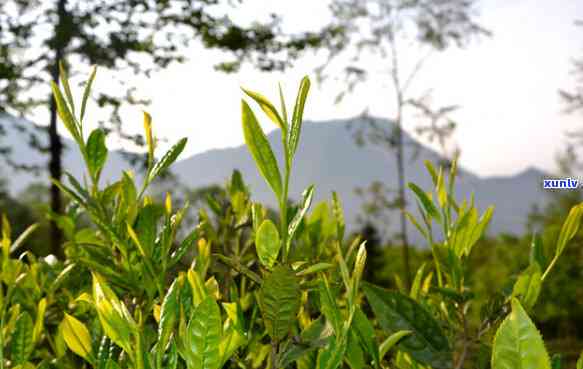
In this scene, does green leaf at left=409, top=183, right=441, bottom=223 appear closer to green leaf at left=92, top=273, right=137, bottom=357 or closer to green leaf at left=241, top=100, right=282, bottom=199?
green leaf at left=241, top=100, right=282, bottom=199

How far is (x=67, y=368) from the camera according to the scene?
1.04 meters

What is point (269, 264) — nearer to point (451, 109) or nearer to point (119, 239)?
point (119, 239)

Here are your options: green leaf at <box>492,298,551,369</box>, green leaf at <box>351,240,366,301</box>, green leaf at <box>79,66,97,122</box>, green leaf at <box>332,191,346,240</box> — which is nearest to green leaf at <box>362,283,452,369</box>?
green leaf at <box>351,240,366,301</box>

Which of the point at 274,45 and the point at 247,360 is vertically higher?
the point at 274,45

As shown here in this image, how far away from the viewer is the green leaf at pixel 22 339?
952 millimetres

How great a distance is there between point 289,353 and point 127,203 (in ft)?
1.39

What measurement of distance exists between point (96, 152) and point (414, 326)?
20.5 inches

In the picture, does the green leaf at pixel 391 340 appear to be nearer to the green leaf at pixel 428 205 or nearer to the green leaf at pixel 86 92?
the green leaf at pixel 428 205

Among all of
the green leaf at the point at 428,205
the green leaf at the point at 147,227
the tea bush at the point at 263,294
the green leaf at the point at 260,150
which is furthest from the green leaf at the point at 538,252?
the green leaf at the point at 147,227

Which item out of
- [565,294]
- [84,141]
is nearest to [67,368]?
[84,141]

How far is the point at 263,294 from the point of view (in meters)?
0.71

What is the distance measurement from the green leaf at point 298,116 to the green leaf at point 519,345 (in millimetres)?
253

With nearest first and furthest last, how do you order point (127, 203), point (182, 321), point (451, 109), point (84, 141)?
point (182, 321) < point (84, 141) < point (127, 203) < point (451, 109)

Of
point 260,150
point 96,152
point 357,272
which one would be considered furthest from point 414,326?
point 96,152
